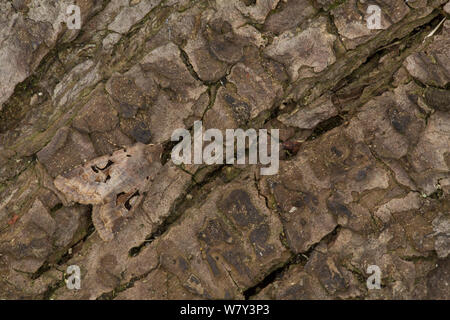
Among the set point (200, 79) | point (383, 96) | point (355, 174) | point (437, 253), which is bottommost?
point (437, 253)

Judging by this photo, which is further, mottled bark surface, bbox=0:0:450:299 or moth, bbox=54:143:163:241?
moth, bbox=54:143:163:241

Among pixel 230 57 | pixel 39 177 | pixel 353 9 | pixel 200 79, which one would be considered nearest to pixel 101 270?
pixel 39 177

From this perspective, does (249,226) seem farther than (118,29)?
No

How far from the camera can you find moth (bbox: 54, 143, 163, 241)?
4.93 meters

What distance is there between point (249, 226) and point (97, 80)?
288 cm

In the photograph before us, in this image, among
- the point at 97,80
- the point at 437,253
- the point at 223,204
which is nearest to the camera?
the point at 437,253

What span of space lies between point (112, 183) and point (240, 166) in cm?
168

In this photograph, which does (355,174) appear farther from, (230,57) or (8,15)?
(8,15)

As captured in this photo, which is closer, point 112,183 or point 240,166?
point 112,183

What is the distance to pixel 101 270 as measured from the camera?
16.3ft

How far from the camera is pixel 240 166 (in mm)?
5090

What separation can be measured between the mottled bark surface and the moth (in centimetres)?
2

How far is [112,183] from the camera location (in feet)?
16.2

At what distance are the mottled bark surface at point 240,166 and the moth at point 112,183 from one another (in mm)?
18
